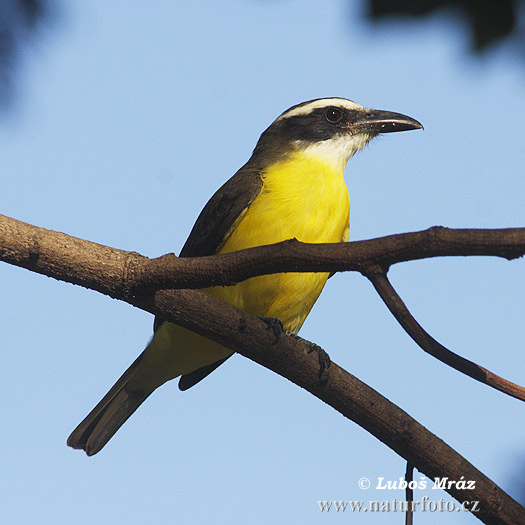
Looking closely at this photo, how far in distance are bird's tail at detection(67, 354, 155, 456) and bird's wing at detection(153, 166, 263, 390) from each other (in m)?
1.33

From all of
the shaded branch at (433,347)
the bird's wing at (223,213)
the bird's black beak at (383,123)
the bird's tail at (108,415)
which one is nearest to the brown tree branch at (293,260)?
the shaded branch at (433,347)

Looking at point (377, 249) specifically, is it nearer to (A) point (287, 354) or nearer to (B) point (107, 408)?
(A) point (287, 354)

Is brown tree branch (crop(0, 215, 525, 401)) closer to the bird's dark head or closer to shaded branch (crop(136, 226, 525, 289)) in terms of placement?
shaded branch (crop(136, 226, 525, 289))

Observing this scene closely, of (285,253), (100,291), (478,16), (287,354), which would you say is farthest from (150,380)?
(478,16)

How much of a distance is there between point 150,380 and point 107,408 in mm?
504

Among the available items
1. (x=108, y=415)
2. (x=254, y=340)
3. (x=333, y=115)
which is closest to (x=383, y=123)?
(x=333, y=115)

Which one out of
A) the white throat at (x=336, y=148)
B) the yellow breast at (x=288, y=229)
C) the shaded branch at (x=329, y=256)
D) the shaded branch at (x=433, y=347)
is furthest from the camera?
the white throat at (x=336, y=148)

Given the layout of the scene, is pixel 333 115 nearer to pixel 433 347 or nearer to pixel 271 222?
pixel 271 222

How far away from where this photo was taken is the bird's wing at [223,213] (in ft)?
18.5

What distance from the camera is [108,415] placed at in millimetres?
6566

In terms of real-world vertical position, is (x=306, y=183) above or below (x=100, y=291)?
above

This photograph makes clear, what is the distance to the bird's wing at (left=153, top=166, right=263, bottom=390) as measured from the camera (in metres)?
5.65

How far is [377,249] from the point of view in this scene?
2.83m

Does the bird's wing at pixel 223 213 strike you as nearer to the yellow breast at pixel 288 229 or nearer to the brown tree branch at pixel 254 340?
the yellow breast at pixel 288 229
